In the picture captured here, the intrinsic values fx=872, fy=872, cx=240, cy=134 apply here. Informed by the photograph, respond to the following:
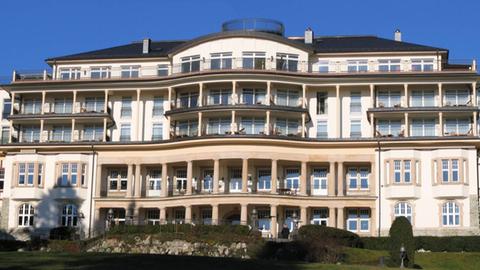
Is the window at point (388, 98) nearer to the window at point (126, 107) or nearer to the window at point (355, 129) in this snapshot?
the window at point (355, 129)

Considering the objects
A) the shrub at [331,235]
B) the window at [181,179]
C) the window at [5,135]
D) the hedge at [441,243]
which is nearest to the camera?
the shrub at [331,235]

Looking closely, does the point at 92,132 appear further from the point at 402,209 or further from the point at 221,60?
the point at 402,209

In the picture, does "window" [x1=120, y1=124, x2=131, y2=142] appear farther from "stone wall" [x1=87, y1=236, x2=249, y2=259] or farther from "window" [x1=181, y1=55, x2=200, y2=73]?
"stone wall" [x1=87, y1=236, x2=249, y2=259]

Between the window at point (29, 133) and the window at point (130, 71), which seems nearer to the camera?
the window at point (29, 133)

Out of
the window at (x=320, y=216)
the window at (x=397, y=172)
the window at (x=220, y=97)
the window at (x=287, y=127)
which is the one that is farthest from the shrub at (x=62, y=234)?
the window at (x=397, y=172)

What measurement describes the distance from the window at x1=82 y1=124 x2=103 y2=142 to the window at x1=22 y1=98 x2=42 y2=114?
5.04m

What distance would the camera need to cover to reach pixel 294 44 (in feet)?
256

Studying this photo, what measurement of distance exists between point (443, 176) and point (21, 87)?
127 feet

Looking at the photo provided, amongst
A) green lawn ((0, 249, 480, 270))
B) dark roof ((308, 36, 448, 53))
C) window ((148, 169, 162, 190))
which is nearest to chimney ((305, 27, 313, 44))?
dark roof ((308, 36, 448, 53))

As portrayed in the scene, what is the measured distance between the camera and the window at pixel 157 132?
79819 mm

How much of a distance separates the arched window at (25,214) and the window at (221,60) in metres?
20.5

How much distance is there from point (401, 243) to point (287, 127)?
1163 inches

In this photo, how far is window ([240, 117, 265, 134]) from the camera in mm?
76062

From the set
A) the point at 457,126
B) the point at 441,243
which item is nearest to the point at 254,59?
the point at 457,126
